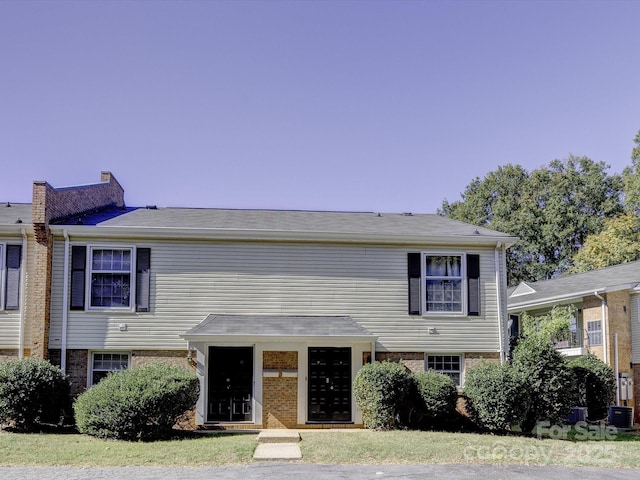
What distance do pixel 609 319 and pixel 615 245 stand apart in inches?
572

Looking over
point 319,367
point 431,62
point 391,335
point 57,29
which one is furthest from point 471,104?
point 57,29

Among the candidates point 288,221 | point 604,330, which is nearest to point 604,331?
point 604,330

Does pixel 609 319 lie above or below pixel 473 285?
below

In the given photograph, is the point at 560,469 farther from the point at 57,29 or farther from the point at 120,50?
the point at 57,29

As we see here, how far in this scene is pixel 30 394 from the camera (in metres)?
13.7

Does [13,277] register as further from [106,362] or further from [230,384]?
[230,384]

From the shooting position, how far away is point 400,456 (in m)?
11.9

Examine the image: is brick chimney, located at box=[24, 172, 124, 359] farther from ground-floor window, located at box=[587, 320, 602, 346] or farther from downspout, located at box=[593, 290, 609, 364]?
ground-floor window, located at box=[587, 320, 602, 346]

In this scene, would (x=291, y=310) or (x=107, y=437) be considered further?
(x=291, y=310)

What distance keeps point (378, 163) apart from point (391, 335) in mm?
7158

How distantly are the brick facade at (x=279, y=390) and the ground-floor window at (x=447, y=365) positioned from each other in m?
3.56

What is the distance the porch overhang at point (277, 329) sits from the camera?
1507 centimetres

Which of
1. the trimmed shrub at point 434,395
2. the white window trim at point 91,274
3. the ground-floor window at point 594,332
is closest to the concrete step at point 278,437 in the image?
the trimmed shrub at point 434,395

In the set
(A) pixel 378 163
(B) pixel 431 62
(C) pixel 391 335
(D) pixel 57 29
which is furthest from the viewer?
(A) pixel 378 163
